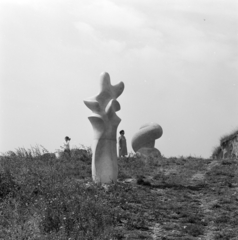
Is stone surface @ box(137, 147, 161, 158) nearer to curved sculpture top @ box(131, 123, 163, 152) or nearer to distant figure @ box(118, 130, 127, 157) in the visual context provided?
curved sculpture top @ box(131, 123, 163, 152)

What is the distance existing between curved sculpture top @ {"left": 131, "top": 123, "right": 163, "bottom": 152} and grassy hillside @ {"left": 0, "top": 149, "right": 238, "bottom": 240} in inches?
200

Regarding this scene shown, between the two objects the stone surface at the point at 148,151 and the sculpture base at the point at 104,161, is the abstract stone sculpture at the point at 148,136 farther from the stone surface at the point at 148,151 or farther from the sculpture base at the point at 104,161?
the sculpture base at the point at 104,161

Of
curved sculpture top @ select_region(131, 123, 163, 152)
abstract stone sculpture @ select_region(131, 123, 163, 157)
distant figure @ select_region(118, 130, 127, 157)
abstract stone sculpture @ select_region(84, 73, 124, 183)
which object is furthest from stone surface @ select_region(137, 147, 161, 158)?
abstract stone sculpture @ select_region(84, 73, 124, 183)

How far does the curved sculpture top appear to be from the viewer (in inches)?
920

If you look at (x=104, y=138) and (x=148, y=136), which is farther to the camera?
(x=148, y=136)

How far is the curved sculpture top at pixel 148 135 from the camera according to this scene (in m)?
23.4

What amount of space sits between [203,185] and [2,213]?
601 centimetres

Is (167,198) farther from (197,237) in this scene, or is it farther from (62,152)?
(62,152)

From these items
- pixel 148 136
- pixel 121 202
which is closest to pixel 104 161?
pixel 121 202

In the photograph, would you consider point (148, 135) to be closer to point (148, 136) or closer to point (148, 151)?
point (148, 136)

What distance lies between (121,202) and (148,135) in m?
11.0

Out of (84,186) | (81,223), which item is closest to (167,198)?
(84,186)

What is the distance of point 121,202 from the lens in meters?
12.5

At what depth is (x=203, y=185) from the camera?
1518cm
